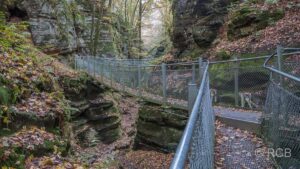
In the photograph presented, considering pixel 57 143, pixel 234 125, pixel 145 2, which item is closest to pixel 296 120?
pixel 234 125

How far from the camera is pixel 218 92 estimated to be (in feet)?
37.3

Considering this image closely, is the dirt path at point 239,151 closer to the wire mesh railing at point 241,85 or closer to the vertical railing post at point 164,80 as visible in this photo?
the wire mesh railing at point 241,85

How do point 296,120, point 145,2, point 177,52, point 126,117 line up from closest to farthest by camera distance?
point 296,120, point 126,117, point 177,52, point 145,2

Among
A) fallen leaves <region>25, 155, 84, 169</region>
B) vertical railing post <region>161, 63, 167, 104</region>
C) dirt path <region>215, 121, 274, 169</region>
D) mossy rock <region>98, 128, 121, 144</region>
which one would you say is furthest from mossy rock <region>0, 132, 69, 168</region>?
mossy rock <region>98, 128, 121, 144</region>

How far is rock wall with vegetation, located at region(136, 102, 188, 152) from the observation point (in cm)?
1011

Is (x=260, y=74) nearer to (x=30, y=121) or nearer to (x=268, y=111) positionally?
(x=268, y=111)

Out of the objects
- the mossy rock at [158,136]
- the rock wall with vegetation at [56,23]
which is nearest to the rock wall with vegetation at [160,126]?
the mossy rock at [158,136]

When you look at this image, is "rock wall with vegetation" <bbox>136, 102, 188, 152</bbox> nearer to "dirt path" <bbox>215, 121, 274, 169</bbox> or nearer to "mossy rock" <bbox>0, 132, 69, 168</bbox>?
"dirt path" <bbox>215, 121, 274, 169</bbox>

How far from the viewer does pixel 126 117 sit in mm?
21297

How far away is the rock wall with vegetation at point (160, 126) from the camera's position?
398 inches

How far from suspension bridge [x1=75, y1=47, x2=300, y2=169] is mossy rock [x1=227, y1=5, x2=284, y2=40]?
489 centimetres

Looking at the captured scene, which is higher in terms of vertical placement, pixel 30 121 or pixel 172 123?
pixel 30 121

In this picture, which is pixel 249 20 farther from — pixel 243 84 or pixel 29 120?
pixel 29 120

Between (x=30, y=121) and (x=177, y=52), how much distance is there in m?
17.1
